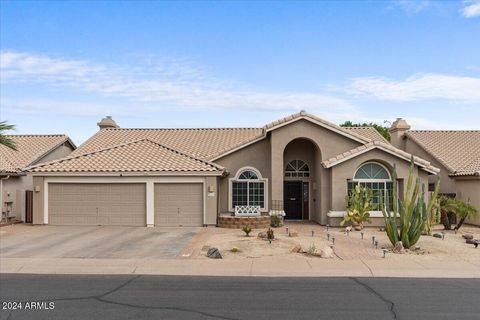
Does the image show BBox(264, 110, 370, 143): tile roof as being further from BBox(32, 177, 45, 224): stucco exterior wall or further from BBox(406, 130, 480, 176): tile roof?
BBox(32, 177, 45, 224): stucco exterior wall

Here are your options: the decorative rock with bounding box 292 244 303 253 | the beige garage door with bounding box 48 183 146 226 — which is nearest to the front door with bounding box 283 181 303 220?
the beige garage door with bounding box 48 183 146 226

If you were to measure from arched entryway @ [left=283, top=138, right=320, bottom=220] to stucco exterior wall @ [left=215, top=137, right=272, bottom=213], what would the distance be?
1.13 m

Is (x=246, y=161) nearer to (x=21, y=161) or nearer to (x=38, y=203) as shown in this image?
(x=38, y=203)

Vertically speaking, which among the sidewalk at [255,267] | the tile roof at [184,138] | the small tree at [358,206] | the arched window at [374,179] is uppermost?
the tile roof at [184,138]

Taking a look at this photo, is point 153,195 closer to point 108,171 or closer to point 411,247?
point 108,171

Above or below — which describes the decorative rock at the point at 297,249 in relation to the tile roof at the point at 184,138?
below

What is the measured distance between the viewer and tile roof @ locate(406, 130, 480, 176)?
85.2 feet

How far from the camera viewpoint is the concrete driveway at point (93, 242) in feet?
47.5

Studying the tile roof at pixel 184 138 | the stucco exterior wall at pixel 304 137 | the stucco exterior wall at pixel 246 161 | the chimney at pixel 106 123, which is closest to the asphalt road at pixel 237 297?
the stucco exterior wall at pixel 304 137

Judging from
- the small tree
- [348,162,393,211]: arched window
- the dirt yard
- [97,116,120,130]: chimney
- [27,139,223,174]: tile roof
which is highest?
[97,116,120,130]: chimney

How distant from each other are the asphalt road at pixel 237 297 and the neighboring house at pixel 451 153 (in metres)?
14.6

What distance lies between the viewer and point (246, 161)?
2552 cm

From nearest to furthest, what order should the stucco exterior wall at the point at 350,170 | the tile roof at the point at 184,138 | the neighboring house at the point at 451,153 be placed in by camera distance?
the stucco exterior wall at the point at 350,170 < the neighboring house at the point at 451,153 < the tile roof at the point at 184,138

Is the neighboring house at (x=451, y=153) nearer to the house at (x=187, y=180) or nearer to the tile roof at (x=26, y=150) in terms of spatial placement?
the house at (x=187, y=180)
